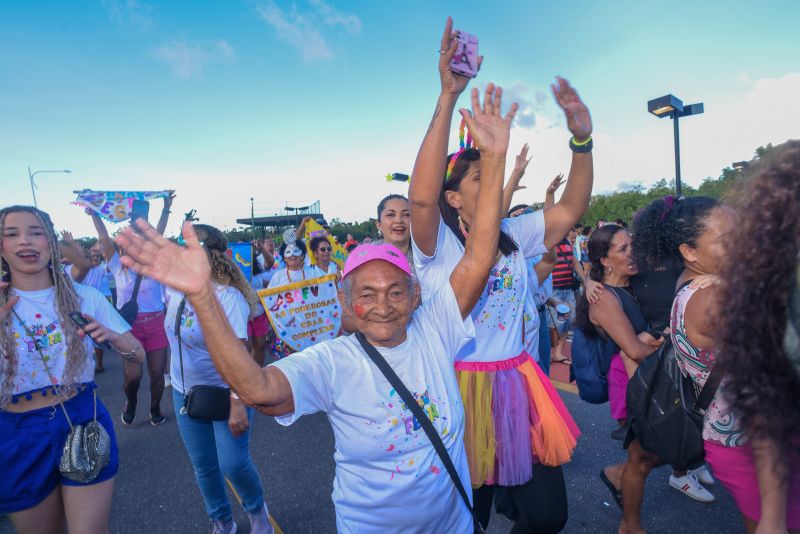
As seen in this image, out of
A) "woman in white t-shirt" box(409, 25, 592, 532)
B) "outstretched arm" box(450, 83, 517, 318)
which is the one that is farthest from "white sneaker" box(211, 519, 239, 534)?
"outstretched arm" box(450, 83, 517, 318)

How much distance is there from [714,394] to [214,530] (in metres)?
3.03

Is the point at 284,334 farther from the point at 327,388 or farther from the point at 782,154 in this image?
the point at 782,154

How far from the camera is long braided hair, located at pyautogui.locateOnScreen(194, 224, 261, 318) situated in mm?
3043

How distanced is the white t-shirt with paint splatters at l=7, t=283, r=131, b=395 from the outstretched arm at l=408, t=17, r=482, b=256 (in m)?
1.93

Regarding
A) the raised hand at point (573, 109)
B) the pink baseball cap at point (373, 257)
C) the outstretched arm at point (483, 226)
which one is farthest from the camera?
the raised hand at point (573, 109)

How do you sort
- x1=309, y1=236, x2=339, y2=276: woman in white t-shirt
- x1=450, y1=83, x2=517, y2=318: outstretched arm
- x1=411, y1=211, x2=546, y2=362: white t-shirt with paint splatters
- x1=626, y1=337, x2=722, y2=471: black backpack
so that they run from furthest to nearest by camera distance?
x1=309, y1=236, x2=339, y2=276: woman in white t-shirt, x1=411, y1=211, x2=546, y2=362: white t-shirt with paint splatters, x1=626, y1=337, x2=722, y2=471: black backpack, x1=450, y1=83, x2=517, y2=318: outstretched arm

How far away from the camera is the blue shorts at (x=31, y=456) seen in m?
2.12

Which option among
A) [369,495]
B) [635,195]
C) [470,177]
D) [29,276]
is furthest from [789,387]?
[635,195]

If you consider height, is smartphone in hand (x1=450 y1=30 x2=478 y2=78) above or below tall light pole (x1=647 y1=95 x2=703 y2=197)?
below

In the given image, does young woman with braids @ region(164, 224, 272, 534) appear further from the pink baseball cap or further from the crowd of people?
the pink baseball cap

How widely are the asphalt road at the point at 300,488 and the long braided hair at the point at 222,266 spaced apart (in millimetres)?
1507

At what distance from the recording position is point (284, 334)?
15.2ft

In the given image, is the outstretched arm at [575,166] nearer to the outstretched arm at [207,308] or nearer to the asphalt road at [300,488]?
the outstretched arm at [207,308]

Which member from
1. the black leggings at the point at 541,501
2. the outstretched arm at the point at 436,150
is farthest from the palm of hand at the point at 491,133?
the black leggings at the point at 541,501
